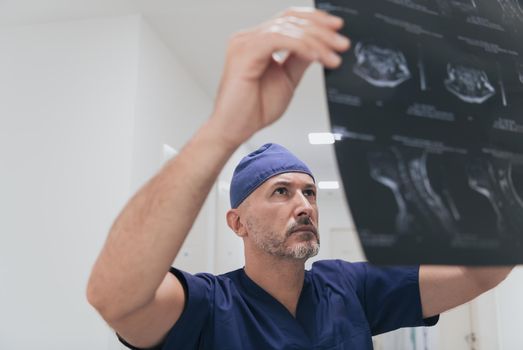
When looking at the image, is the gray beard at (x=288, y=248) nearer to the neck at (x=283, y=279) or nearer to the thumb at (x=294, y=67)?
the neck at (x=283, y=279)

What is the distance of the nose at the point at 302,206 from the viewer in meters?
1.06

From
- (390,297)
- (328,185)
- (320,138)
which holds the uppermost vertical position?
(320,138)

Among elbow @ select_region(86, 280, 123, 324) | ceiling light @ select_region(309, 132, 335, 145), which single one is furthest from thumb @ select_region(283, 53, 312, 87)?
ceiling light @ select_region(309, 132, 335, 145)

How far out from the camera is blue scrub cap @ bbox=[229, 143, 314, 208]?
1116mm

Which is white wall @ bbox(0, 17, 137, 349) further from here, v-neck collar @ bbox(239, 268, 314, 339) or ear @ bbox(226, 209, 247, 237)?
v-neck collar @ bbox(239, 268, 314, 339)

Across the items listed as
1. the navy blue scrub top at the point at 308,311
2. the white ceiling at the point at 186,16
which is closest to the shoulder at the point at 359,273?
the navy blue scrub top at the point at 308,311

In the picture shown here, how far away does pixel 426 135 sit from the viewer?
497mm

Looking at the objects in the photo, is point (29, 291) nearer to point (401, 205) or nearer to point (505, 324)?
point (401, 205)

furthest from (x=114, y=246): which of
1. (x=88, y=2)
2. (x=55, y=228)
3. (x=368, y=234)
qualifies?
(x=88, y=2)

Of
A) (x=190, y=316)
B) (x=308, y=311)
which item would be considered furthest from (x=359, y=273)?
(x=190, y=316)

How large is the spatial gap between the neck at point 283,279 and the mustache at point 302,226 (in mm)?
67

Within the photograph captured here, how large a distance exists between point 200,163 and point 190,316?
387mm

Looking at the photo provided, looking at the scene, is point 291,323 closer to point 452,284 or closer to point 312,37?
point 452,284

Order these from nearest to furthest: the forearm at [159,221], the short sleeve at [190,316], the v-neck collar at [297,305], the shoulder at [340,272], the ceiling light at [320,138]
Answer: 1. the forearm at [159,221]
2. the short sleeve at [190,316]
3. the v-neck collar at [297,305]
4. the shoulder at [340,272]
5. the ceiling light at [320,138]
